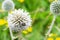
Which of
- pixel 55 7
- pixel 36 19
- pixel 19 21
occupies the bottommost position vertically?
pixel 19 21

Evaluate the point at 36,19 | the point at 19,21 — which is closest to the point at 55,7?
the point at 19,21

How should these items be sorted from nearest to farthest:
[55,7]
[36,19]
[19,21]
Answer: [19,21] < [55,7] < [36,19]

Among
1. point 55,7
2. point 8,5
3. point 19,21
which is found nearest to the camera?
point 19,21

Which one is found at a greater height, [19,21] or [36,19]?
[36,19]

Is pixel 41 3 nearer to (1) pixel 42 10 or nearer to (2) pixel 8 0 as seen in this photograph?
(1) pixel 42 10

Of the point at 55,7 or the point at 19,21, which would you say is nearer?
the point at 19,21

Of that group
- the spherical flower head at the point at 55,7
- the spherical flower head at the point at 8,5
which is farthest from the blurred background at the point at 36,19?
the spherical flower head at the point at 55,7

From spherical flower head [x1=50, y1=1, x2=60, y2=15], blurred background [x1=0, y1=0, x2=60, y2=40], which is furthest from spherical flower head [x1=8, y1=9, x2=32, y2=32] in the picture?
blurred background [x1=0, y1=0, x2=60, y2=40]

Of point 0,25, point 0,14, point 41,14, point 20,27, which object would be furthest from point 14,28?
point 41,14

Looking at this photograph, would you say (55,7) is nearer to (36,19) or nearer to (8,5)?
(8,5)
